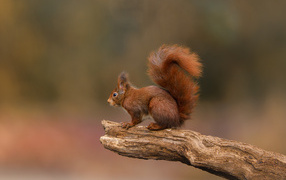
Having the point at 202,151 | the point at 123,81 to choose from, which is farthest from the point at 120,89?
the point at 202,151

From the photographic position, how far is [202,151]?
2.17 metres

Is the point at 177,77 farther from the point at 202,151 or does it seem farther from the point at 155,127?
the point at 202,151

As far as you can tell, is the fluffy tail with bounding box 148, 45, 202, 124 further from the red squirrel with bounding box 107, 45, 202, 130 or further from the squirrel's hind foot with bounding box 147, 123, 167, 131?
the squirrel's hind foot with bounding box 147, 123, 167, 131

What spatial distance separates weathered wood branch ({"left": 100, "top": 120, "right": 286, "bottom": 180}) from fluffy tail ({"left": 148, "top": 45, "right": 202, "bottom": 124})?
19 centimetres

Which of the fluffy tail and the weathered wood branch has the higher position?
the fluffy tail

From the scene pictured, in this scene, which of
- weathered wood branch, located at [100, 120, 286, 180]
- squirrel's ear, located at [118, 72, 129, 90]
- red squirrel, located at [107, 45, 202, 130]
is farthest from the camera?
squirrel's ear, located at [118, 72, 129, 90]

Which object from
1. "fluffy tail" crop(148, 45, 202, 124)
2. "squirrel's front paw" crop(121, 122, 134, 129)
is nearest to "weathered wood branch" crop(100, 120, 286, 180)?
"squirrel's front paw" crop(121, 122, 134, 129)

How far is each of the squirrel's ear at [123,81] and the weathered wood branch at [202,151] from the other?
0.28 m

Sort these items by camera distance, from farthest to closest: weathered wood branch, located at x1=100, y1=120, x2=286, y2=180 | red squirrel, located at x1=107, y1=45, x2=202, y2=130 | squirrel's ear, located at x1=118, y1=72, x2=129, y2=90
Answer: squirrel's ear, located at x1=118, y1=72, x2=129, y2=90
red squirrel, located at x1=107, y1=45, x2=202, y2=130
weathered wood branch, located at x1=100, y1=120, x2=286, y2=180

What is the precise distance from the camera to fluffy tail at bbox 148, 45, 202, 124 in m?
2.27

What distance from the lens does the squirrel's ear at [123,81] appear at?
2.33m

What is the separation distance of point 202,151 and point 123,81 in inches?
27.2

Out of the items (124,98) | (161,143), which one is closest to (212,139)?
(161,143)

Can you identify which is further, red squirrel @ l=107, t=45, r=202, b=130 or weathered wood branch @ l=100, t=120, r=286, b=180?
red squirrel @ l=107, t=45, r=202, b=130
